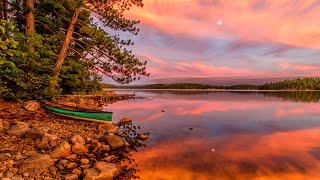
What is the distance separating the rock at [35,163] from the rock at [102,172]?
1.33 m

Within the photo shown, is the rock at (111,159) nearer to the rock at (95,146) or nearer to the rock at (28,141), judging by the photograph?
the rock at (95,146)

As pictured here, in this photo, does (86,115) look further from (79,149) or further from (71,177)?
(71,177)

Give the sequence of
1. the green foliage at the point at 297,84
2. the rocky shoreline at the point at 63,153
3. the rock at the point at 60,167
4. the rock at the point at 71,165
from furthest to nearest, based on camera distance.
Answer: the green foliage at the point at 297,84 → the rock at the point at 71,165 → the rock at the point at 60,167 → the rocky shoreline at the point at 63,153

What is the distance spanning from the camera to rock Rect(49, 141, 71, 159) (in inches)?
336

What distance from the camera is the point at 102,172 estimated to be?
7.46 metres

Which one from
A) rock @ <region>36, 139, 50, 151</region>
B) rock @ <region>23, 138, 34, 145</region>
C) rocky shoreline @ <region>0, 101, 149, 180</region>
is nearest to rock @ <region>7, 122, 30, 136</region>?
rocky shoreline @ <region>0, 101, 149, 180</region>

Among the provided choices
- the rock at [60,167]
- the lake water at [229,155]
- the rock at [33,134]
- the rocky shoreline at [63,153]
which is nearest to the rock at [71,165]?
the rocky shoreline at [63,153]

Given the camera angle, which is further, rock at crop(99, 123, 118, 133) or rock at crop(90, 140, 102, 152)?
rock at crop(99, 123, 118, 133)

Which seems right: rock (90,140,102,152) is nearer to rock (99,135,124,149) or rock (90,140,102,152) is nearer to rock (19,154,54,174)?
rock (99,135,124,149)

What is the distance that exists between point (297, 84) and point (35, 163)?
189294 mm

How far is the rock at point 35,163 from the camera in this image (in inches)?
278

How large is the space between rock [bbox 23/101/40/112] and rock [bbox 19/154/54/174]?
994cm

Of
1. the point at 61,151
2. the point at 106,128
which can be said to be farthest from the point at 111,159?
the point at 106,128

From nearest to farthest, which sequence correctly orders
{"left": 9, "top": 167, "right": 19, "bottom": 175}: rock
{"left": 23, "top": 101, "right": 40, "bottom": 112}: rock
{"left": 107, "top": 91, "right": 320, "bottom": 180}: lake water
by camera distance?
1. {"left": 9, "top": 167, "right": 19, "bottom": 175}: rock
2. {"left": 107, "top": 91, "right": 320, "bottom": 180}: lake water
3. {"left": 23, "top": 101, "right": 40, "bottom": 112}: rock
